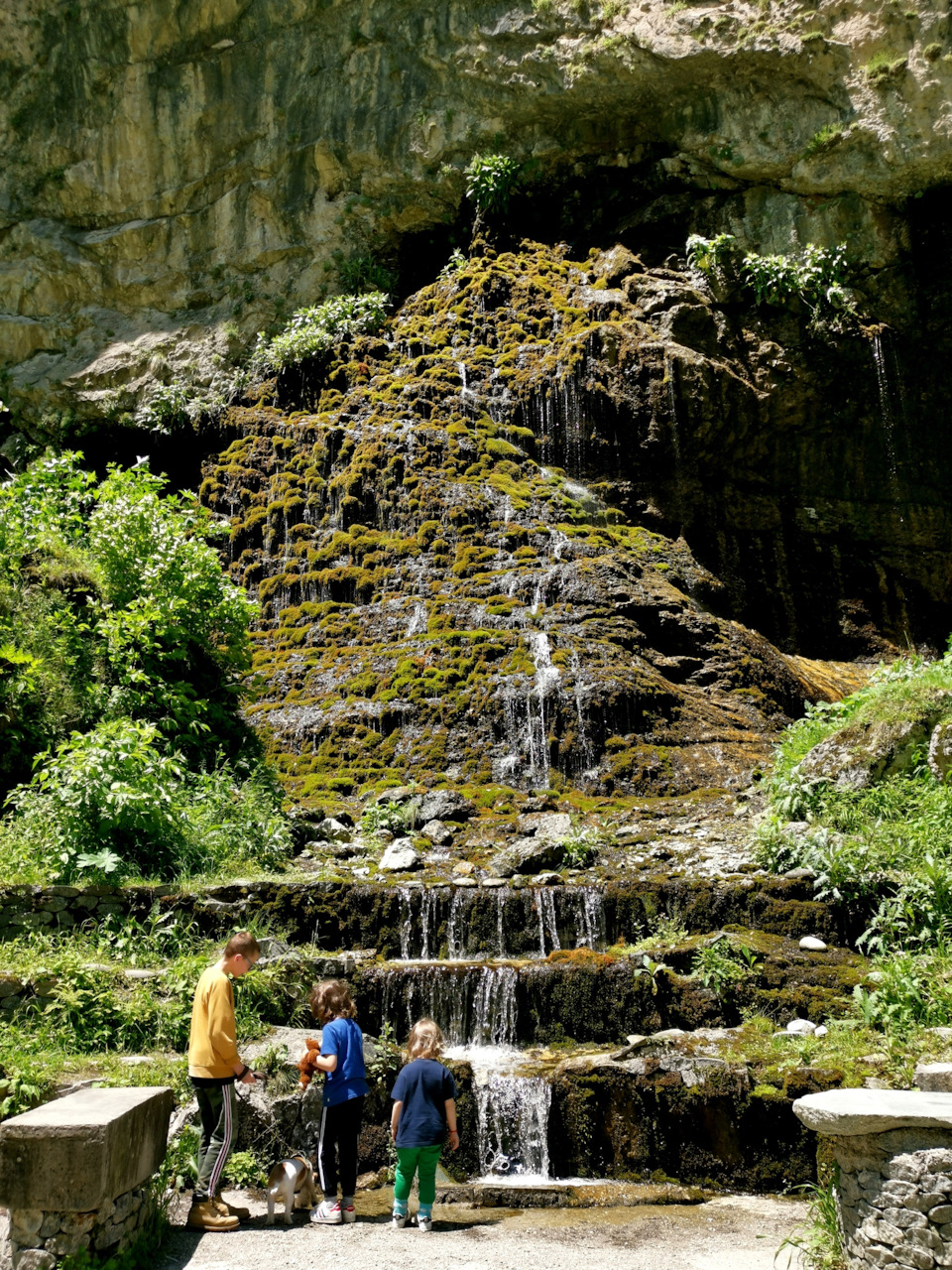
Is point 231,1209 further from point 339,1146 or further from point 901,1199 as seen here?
point 901,1199

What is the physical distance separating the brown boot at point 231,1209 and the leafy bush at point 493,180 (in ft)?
63.7

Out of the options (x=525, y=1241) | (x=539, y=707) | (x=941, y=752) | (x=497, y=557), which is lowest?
(x=525, y=1241)

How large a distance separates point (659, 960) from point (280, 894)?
11.6 ft

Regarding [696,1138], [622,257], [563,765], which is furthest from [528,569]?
[696,1138]

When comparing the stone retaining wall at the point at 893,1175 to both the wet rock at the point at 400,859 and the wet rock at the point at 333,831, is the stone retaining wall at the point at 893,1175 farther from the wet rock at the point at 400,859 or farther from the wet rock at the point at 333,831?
the wet rock at the point at 333,831

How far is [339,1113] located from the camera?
5.97 meters

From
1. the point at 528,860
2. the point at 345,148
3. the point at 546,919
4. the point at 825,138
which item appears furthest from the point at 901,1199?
the point at 345,148

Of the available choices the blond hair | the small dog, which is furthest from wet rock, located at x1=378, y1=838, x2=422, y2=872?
the blond hair

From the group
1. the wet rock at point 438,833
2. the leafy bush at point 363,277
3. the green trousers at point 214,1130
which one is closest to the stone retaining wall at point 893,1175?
the green trousers at point 214,1130

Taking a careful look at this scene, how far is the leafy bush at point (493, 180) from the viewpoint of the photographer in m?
21.1

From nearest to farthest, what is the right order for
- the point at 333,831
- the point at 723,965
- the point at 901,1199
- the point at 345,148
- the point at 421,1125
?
1. the point at 901,1199
2. the point at 421,1125
3. the point at 723,965
4. the point at 333,831
5. the point at 345,148

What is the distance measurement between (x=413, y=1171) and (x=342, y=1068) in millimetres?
666

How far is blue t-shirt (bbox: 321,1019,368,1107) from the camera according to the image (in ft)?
19.5

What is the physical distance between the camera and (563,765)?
535 inches
